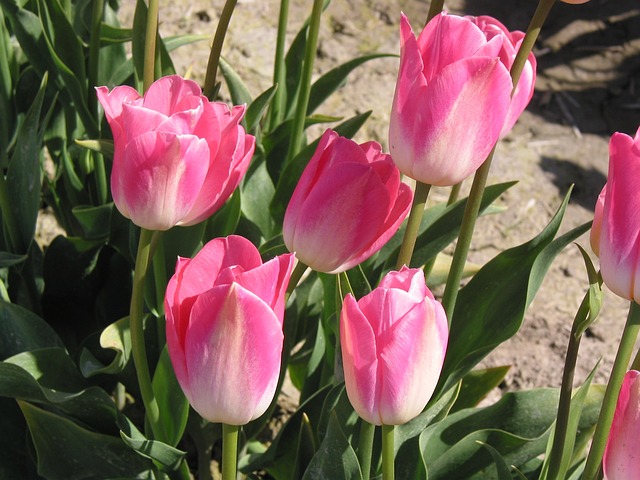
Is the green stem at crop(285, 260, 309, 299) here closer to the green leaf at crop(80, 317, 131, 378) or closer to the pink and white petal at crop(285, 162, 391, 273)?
the pink and white petal at crop(285, 162, 391, 273)

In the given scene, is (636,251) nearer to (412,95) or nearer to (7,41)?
(412,95)

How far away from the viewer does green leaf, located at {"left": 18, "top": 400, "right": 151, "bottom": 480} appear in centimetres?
109

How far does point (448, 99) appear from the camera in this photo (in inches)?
29.0

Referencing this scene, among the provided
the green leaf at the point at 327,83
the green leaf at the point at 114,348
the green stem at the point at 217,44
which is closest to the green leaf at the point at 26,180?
the green leaf at the point at 114,348

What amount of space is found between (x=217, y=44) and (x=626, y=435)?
1.85 ft

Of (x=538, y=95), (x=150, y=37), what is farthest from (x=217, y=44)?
(x=538, y=95)

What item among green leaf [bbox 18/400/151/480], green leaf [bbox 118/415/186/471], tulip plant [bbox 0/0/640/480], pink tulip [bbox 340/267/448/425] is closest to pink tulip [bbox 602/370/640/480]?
tulip plant [bbox 0/0/640/480]

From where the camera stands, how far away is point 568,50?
9.04ft

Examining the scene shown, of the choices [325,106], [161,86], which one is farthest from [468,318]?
[325,106]

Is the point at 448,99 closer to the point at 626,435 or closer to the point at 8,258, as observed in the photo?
the point at 626,435

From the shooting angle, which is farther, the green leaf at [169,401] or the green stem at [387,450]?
the green leaf at [169,401]

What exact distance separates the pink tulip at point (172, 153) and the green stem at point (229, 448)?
0.18 meters

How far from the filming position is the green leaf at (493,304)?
1.04 meters

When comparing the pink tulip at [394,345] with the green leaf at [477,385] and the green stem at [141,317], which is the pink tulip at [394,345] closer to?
the green stem at [141,317]
